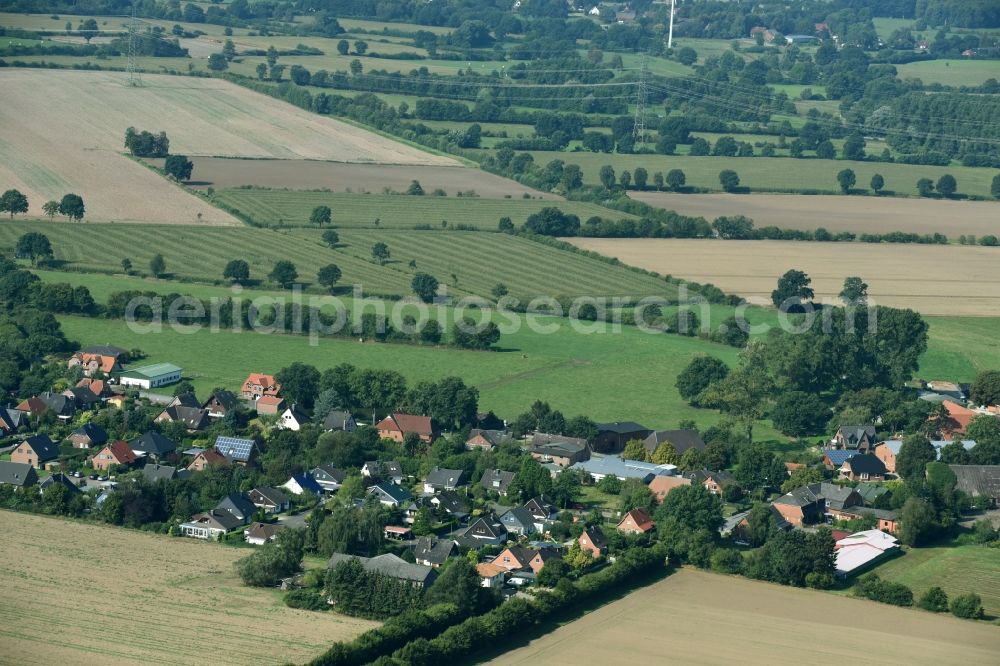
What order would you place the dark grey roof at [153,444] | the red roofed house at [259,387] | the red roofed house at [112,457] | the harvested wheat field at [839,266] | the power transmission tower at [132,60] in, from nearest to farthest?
the red roofed house at [112,457], the dark grey roof at [153,444], the red roofed house at [259,387], the harvested wheat field at [839,266], the power transmission tower at [132,60]

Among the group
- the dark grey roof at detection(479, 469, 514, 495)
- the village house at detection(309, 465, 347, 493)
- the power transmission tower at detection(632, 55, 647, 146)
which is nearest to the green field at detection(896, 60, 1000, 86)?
the power transmission tower at detection(632, 55, 647, 146)

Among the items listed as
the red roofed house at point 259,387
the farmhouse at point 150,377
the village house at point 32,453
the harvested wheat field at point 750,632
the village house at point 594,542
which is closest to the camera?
the harvested wheat field at point 750,632

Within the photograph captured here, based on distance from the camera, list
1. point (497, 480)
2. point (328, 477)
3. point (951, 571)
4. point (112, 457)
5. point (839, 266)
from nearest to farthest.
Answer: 1. point (951, 571)
2. point (328, 477)
3. point (497, 480)
4. point (112, 457)
5. point (839, 266)

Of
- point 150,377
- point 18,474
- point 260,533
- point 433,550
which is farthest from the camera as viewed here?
point 150,377

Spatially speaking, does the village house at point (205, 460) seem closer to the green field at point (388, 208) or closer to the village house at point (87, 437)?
the village house at point (87, 437)

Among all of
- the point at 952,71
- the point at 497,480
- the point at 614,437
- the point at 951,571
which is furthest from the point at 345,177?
the point at 952,71

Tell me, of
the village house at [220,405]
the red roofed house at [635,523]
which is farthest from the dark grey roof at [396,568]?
the village house at [220,405]

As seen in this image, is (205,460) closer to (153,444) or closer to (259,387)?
(153,444)
